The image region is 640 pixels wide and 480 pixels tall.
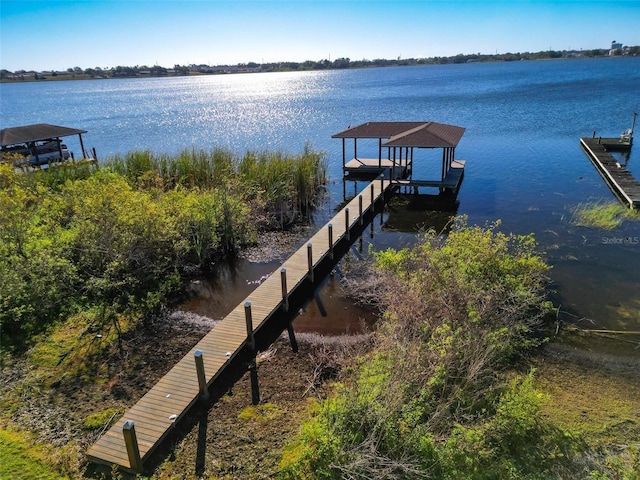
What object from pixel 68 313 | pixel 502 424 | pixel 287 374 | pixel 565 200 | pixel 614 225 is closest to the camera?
pixel 502 424

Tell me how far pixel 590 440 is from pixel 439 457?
2.73 m

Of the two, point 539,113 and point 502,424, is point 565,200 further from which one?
point 539,113

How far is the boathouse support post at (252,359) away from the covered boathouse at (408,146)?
14.0 metres

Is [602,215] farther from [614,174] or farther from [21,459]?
[21,459]

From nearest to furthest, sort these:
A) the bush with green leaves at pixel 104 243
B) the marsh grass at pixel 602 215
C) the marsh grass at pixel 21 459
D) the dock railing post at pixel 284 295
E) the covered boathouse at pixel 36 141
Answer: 1. the marsh grass at pixel 21 459
2. the bush with green leaves at pixel 104 243
3. the dock railing post at pixel 284 295
4. the marsh grass at pixel 602 215
5. the covered boathouse at pixel 36 141

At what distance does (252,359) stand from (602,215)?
15.3 m

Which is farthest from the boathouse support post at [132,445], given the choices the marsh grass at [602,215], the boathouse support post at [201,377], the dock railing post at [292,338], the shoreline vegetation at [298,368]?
the marsh grass at [602,215]

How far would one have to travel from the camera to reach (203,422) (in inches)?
307

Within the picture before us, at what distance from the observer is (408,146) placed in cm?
2144

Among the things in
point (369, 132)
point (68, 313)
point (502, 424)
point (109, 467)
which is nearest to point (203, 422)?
point (109, 467)

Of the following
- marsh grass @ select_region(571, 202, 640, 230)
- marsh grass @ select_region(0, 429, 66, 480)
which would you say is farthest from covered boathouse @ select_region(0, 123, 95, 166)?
marsh grass @ select_region(571, 202, 640, 230)

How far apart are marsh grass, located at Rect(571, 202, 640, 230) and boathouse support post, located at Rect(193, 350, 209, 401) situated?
15.1 m

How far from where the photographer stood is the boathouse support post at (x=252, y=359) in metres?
8.52

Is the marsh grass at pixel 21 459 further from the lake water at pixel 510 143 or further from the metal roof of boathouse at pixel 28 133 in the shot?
the metal roof of boathouse at pixel 28 133
